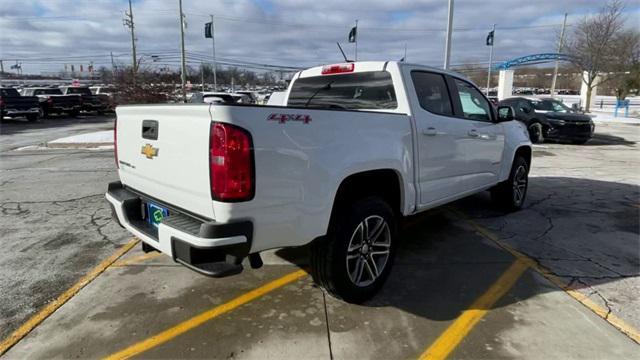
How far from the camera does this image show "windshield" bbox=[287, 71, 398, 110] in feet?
13.5

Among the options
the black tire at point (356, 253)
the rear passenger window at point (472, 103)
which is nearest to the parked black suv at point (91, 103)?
the rear passenger window at point (472, 103)

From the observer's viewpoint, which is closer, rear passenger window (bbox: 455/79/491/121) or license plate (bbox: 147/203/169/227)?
license plate (bbox: 147/203/169/227)

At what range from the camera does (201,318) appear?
11.1ft

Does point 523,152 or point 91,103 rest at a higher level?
point 91,103

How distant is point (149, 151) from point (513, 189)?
4.92m

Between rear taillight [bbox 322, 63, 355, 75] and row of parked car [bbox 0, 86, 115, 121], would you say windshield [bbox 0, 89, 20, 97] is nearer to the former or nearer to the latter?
row of parked car [bbox 0, 86, 115, 121]

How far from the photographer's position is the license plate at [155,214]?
3156 mm

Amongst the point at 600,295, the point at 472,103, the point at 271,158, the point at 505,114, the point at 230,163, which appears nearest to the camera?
the point at 230,163

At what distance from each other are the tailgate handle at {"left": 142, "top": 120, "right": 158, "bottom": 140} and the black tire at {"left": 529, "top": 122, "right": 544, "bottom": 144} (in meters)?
14.8

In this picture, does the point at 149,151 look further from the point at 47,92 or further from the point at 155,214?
the point at 47,92

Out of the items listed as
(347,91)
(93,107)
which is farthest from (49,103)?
(347,91)

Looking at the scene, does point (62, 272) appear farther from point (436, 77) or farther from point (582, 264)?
point (582, 264)

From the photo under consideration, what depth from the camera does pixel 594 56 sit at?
88.0 feet

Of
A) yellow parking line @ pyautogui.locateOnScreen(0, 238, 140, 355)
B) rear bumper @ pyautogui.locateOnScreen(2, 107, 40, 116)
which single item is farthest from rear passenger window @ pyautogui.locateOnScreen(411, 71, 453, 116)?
rear bumper @ pyautogui.locateOnScreen(2, 107, 40, 116)
